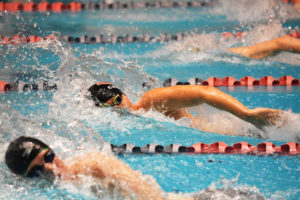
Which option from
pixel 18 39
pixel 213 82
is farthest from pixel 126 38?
pixel 213 82

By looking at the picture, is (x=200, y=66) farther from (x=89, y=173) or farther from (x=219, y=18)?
(x=89, y=173)

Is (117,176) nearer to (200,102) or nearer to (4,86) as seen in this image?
(200,102)

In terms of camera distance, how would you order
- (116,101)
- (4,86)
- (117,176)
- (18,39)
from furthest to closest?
(18,39) → (4,86) → (116,101) → (117,176)

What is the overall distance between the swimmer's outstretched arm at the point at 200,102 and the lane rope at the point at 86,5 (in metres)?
4.62

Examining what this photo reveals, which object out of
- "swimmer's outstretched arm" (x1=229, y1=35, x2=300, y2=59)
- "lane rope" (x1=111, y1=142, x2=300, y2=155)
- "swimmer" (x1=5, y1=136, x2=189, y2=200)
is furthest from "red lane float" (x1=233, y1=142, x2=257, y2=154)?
"swimmer's outstretched arm" (x1=229, y1=35, x2=300, y2=59)

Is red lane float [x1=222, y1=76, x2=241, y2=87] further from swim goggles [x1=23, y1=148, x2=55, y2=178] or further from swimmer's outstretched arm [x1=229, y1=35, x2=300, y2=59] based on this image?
swim goggles [x1=23, y1=148, x2=55, y2=178]

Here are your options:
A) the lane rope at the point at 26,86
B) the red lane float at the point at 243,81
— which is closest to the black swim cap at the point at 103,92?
the lane rope at the point at 26,86

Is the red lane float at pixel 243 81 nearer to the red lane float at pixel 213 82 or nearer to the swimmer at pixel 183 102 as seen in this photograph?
the red lane float at pixel 213 82

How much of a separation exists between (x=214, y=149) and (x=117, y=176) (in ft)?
3.42

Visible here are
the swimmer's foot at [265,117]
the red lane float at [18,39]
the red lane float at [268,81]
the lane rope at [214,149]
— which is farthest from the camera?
the red lane float at [18,39]

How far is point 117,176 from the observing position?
2.08 meters

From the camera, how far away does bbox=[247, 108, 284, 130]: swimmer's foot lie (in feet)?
8.80

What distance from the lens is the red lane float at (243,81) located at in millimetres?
4086

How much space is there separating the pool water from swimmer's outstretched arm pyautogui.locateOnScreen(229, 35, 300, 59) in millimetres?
90
